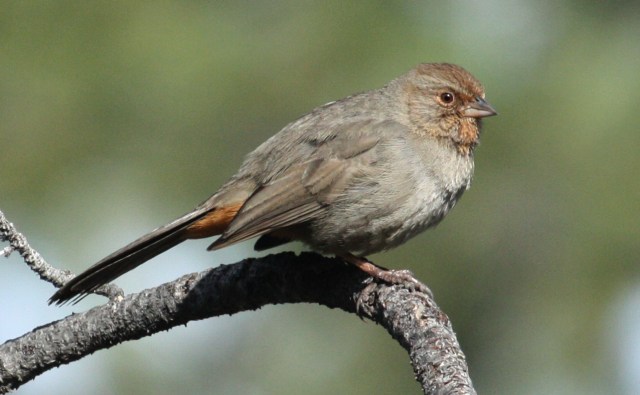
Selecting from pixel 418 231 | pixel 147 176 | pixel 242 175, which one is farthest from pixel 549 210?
pixel 147 176

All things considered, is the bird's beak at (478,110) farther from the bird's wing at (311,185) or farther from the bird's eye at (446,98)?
the bird's wing at (311,185)

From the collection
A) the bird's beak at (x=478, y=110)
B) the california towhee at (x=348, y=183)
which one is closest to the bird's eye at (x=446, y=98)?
the california towhee at (x=348, y=183)

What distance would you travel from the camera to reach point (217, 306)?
16.0ft

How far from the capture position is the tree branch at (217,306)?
14.5ft

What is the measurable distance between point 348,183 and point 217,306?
1.11m

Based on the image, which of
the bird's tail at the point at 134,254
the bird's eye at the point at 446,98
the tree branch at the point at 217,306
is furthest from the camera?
Result: the bird's eye at the point at 446,98

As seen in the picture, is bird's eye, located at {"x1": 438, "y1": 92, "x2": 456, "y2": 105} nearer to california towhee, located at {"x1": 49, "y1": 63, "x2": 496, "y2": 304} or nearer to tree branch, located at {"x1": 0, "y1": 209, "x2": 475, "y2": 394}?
california towhee, located at {"x1": 49, "y1": 63, "x2": 496, "y2": 304}

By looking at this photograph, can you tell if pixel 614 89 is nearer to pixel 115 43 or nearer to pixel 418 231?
pixel 418 231

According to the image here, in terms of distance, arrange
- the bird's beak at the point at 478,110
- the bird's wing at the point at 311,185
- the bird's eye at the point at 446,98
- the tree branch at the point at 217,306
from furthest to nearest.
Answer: the bird's eye at the point at 446,98
the bird's beak at the point at 478,110
the bird's wing at the point at 311,185
the tree branch at the point at 217,306

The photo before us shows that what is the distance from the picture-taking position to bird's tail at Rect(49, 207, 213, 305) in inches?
201

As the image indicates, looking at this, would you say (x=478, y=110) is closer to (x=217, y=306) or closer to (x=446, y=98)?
(x=446, y=98)

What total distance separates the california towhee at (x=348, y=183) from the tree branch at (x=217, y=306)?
30 cm

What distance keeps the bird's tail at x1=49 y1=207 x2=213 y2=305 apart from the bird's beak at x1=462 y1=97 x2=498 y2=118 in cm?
154

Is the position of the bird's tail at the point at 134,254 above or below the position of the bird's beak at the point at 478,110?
below
